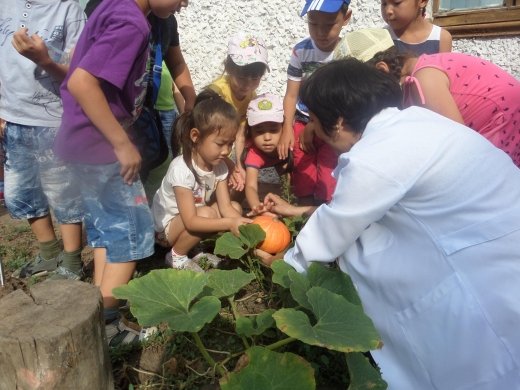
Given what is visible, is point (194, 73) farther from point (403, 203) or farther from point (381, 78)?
point (403, 203)

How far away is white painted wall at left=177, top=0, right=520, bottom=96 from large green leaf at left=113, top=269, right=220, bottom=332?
2871mm

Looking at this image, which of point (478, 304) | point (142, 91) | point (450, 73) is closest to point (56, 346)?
point (478, 304)

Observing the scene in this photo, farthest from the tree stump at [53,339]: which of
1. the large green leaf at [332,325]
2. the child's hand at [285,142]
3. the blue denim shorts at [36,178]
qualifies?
the child's hand at [285,142]

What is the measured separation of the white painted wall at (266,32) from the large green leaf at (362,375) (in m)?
2.91

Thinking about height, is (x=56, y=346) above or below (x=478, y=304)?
above

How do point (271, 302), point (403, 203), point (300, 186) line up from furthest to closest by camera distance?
point (300, 186)
point (271, 302)
point (403, 203)

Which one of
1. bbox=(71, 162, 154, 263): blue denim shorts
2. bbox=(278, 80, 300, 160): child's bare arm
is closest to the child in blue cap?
bbox=(278, 80, 300, 160): child's bare arm

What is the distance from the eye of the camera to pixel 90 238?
98.3 inches

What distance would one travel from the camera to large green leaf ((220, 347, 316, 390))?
142 cm

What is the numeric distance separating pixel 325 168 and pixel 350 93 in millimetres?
1526

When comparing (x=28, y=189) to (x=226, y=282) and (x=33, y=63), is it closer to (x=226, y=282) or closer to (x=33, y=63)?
(x=33, y=63)

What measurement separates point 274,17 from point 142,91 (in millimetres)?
2301

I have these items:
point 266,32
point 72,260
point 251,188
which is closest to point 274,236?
point 251,188

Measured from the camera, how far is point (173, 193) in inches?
115
